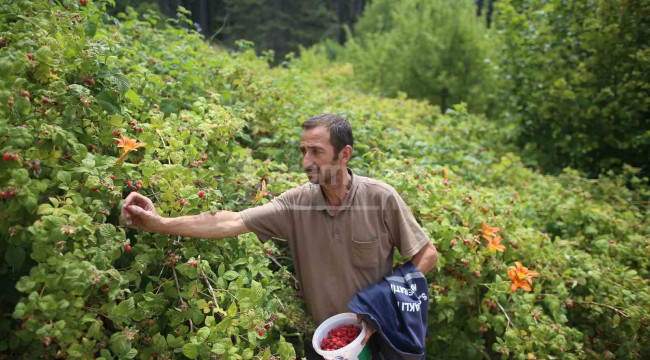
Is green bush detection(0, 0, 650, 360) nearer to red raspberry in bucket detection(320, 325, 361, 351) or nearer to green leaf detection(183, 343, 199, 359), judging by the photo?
green leaf detection(183, 343, 199, 359)

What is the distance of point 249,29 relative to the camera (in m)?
8.78

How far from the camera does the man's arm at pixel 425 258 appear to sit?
7.88 feet

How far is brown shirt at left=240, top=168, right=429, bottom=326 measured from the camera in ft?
7.64

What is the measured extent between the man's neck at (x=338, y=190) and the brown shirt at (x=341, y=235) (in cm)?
3

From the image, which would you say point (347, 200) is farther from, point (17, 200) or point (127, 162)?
point (17, 200)

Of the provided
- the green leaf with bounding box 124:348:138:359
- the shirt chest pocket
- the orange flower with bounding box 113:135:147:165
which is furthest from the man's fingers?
the orange flower with bounding box 113:135:147:165

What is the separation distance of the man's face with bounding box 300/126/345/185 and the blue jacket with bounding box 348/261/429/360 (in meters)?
0.55

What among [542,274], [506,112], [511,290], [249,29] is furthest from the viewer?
[249,29]

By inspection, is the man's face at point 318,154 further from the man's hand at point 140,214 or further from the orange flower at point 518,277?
the orange flower at point 518,277

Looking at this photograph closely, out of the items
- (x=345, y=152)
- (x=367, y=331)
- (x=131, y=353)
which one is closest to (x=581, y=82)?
(x=345, y=152)

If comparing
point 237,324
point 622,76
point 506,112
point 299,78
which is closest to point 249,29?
point 299,78

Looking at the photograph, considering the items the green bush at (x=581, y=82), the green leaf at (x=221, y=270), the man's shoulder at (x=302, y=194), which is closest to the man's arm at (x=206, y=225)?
the green leaf at (x=221, y=270)

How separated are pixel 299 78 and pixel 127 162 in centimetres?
346

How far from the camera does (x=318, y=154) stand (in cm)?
227
